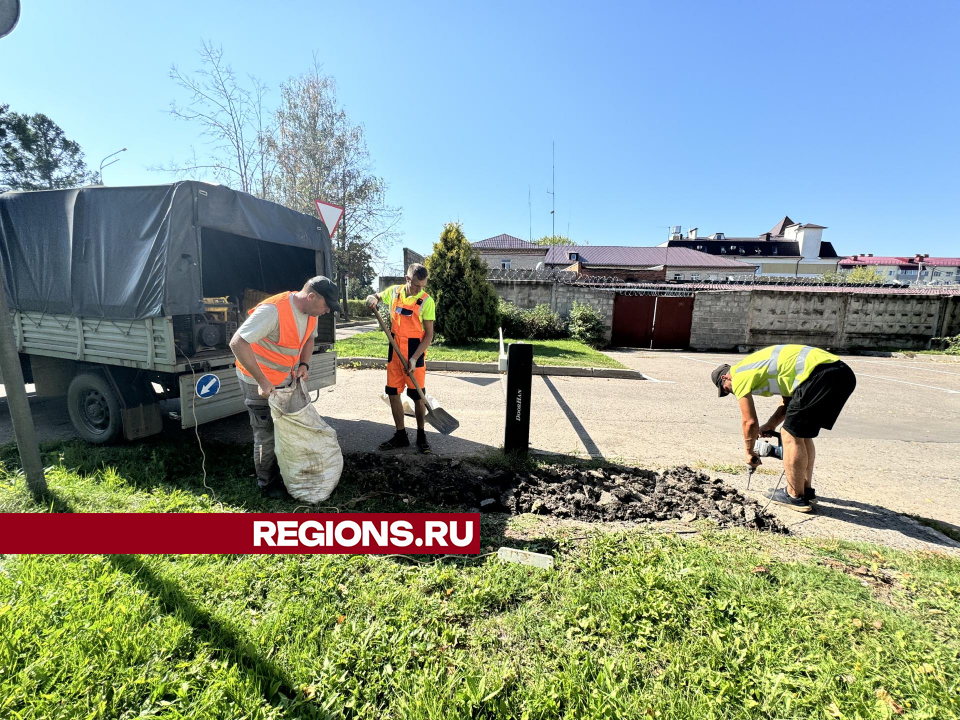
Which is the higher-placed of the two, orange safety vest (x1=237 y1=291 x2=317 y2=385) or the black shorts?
orange safety vest (x1=237 y1=291 x2=317 y2=385)

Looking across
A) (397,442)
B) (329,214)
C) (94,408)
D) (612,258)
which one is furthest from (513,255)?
(94,408)

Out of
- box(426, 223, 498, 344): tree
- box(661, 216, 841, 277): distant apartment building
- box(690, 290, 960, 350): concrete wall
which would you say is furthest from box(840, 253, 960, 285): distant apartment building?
box(426, 223, 498, 344): tree

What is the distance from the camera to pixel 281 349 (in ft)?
10.5

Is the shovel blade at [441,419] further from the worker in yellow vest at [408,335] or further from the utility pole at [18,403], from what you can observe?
the utility pole at [18,403]

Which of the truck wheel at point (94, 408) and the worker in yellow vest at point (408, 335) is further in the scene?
the worker in yellow vest at point (408, 335)

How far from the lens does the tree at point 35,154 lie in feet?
95.9

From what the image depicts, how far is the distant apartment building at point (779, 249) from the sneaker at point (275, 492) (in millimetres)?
58054

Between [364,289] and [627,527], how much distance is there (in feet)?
93.0

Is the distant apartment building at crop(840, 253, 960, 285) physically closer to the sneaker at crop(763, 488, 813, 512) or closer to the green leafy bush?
the green leafy bush

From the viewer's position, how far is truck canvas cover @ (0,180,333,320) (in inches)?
155

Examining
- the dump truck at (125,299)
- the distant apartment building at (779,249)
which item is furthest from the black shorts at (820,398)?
the distant apartment building at (779,249)

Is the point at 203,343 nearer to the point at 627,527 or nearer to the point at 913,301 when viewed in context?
the point at 627,527

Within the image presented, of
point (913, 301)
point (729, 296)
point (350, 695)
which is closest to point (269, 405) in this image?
point (350, 695)

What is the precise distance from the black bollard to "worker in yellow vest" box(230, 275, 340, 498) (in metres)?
1.75
